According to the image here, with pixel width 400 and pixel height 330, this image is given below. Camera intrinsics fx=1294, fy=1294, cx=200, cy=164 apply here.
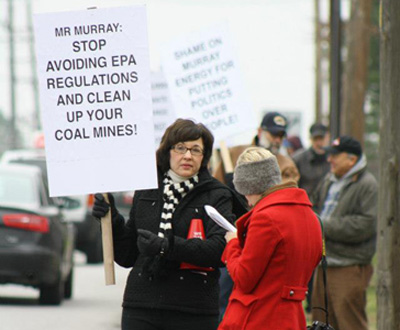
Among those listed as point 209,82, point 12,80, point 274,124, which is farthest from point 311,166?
point 12,80

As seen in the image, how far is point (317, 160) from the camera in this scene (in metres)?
14.1

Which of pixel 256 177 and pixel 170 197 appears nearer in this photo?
pixel 256 177

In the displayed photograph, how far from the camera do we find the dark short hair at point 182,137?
704 cm

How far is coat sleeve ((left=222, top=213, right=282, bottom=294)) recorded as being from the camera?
6121 mm

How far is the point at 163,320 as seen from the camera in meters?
6.76

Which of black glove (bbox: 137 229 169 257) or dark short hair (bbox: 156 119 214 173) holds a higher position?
dark short hair (bbox: 156 119 214 173)

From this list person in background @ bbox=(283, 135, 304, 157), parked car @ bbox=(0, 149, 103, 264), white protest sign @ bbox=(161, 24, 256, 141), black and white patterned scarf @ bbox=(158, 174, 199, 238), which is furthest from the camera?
parked car @ bbox=(0, 149, 103, 264)

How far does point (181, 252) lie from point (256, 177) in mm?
632

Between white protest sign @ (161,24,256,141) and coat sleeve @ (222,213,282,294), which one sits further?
white protest sign @ (161,24,256,141)

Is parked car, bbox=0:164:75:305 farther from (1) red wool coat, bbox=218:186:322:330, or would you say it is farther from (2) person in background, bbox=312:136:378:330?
Result: (1) red wool coat, bbox=218:186:322:330

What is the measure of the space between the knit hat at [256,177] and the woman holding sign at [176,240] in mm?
512

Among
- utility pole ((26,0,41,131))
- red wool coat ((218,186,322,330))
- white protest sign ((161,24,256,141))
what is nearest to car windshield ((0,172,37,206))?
white protest sign ((161,24,256,141))

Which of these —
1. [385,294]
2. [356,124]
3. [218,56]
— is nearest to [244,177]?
[385,294]

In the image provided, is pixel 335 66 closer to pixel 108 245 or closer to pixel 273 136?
pixel 273 136
